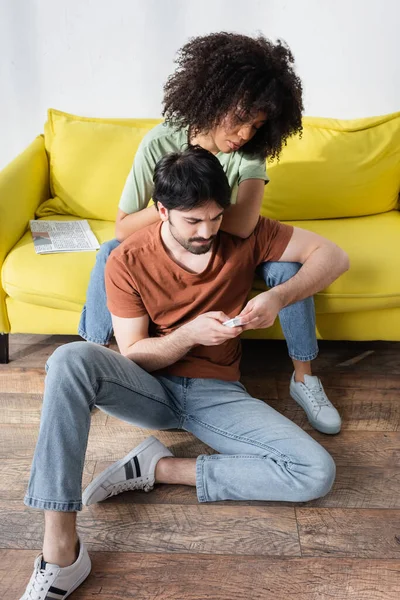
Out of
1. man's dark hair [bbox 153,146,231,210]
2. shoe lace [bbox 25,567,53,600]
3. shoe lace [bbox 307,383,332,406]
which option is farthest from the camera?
shoe lace [bbox 307,383,332,406]

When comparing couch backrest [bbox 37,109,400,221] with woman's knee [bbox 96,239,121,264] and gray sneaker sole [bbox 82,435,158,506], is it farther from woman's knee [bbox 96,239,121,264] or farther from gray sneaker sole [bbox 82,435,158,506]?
gray sneaker sole [bbox 82,435,158,506]

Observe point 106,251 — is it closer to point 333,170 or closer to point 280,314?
point 280,314

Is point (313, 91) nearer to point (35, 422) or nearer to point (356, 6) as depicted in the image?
point (356, 6)

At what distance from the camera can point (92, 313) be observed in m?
1.97

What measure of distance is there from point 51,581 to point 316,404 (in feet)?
3.16

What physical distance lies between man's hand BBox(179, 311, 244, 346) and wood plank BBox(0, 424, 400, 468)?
436mm

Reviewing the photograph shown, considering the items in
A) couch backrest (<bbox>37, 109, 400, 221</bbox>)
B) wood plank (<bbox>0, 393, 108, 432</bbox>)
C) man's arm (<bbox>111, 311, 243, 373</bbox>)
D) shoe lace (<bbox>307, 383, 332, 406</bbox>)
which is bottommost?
wood plank (<bbox>0, 393, 108, 432</bbox>)

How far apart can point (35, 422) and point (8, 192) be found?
0.82m

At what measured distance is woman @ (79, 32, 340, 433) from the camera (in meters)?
1.65

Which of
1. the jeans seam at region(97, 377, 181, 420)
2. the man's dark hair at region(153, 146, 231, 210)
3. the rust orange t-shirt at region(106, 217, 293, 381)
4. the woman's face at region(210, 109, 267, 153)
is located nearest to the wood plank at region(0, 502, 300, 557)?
the jeans seam at region(97, 377, 181, 420)

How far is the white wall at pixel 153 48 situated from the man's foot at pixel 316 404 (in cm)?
126

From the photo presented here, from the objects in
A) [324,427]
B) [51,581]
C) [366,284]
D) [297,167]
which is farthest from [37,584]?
[297,167]

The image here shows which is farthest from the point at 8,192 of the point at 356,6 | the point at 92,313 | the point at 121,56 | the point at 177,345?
the point at 356,6

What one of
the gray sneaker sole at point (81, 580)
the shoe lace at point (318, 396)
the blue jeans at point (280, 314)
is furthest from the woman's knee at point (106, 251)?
the gray sneaker sole at point (81, 580)
